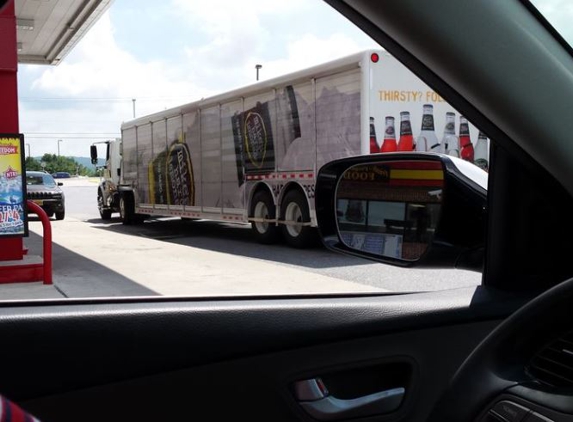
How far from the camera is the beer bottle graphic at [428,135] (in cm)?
829

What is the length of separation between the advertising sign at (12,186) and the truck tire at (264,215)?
5213 millimetres

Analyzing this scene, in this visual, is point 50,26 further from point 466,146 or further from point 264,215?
point 466,146

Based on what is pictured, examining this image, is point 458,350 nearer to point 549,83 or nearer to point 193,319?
point 193,319

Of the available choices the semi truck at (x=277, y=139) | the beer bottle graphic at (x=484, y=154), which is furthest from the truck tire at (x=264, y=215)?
the beer bottle graphic at (x=484, y=154)

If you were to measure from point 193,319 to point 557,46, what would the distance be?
1271 mm

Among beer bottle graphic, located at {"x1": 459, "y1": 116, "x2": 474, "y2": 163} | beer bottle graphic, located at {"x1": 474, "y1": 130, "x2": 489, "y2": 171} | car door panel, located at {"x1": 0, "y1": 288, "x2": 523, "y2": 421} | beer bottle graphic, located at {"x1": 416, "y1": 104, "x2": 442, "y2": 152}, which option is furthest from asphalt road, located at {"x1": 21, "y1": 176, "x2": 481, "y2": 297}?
beer bottle graphic, located at {"x1": 416, "y1": 104, "x2": 442, "y2": 152}

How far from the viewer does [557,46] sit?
129cm

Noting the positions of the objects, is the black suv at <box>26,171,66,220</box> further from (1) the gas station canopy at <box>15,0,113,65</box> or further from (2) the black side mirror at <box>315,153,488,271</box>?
(2) the black side mirror at <box>315,153,488,271</box>

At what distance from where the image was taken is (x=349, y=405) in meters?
2.03

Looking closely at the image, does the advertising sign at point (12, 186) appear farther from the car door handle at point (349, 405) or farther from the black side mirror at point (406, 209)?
the car door handle at point (349, 405)

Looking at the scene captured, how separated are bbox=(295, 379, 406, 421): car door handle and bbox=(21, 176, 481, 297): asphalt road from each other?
1242 mm

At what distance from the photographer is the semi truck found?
10086 mm

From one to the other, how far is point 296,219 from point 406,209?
9.99 m

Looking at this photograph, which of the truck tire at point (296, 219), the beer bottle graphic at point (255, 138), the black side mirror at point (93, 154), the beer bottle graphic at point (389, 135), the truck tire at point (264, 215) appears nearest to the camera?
the beer bottle graphic at point (389, 135)
